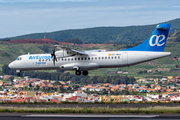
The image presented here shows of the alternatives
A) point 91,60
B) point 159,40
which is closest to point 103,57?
point 91,60

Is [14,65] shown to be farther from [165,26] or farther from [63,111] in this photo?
[165,26]

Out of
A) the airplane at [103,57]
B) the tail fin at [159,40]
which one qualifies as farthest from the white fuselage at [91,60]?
the tail fin at [159,40]

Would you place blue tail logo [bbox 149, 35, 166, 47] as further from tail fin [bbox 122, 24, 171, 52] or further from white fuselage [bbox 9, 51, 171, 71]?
white fuselage [bbox 9, 51, 171, 71]

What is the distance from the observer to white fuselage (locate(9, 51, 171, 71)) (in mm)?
59812

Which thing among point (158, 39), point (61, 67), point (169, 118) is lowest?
point (169, 118)

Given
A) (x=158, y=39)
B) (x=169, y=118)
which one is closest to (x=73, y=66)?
(x=158, y=39)

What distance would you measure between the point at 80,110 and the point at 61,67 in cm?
1186

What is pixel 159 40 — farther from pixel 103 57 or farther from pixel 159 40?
pixel 103 57

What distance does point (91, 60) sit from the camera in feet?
205

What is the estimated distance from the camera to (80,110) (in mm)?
55969

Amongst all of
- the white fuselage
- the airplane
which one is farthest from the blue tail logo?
the white fuselage

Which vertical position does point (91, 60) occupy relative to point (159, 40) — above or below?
below

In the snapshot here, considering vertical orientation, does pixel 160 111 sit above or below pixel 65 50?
below

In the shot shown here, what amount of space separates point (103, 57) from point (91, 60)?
2.60 metres
